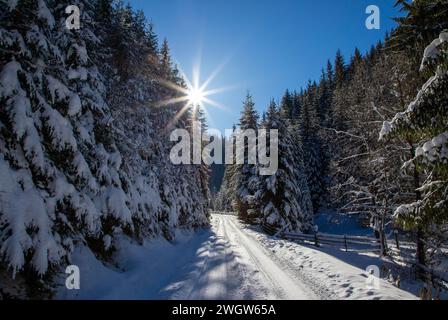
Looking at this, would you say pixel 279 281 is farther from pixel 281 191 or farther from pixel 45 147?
pixel 281 191

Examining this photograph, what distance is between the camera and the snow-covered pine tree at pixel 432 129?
19.4 feet

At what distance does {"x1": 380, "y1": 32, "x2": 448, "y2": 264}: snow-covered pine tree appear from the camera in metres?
5.91

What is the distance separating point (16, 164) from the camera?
6812 millimetres

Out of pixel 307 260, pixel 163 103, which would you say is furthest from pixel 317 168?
pixel 307 260

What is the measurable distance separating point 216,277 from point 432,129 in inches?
338

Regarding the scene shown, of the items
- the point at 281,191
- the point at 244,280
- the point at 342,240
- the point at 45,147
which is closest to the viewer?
the point at 45,147

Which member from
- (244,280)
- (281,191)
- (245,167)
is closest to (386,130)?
(244,280)

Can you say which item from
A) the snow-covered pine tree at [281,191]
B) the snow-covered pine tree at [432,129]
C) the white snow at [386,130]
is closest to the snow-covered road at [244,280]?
the snow-covered pine tree at [432,129]

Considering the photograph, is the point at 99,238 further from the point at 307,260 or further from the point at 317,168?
the point at 317,168

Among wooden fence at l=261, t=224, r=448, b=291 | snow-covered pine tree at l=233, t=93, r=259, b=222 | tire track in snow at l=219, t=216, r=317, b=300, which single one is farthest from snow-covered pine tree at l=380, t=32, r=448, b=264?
snow-covered pine tree at l=233, t=93, r=259, b=222

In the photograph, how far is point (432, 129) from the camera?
6344 millimetres

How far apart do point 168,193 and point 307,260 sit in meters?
10.7

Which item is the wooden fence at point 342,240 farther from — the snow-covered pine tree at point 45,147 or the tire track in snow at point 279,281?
the snow-covered pine tree at point 45,147

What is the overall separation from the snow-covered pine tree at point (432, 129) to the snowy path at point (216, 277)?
291 cm
